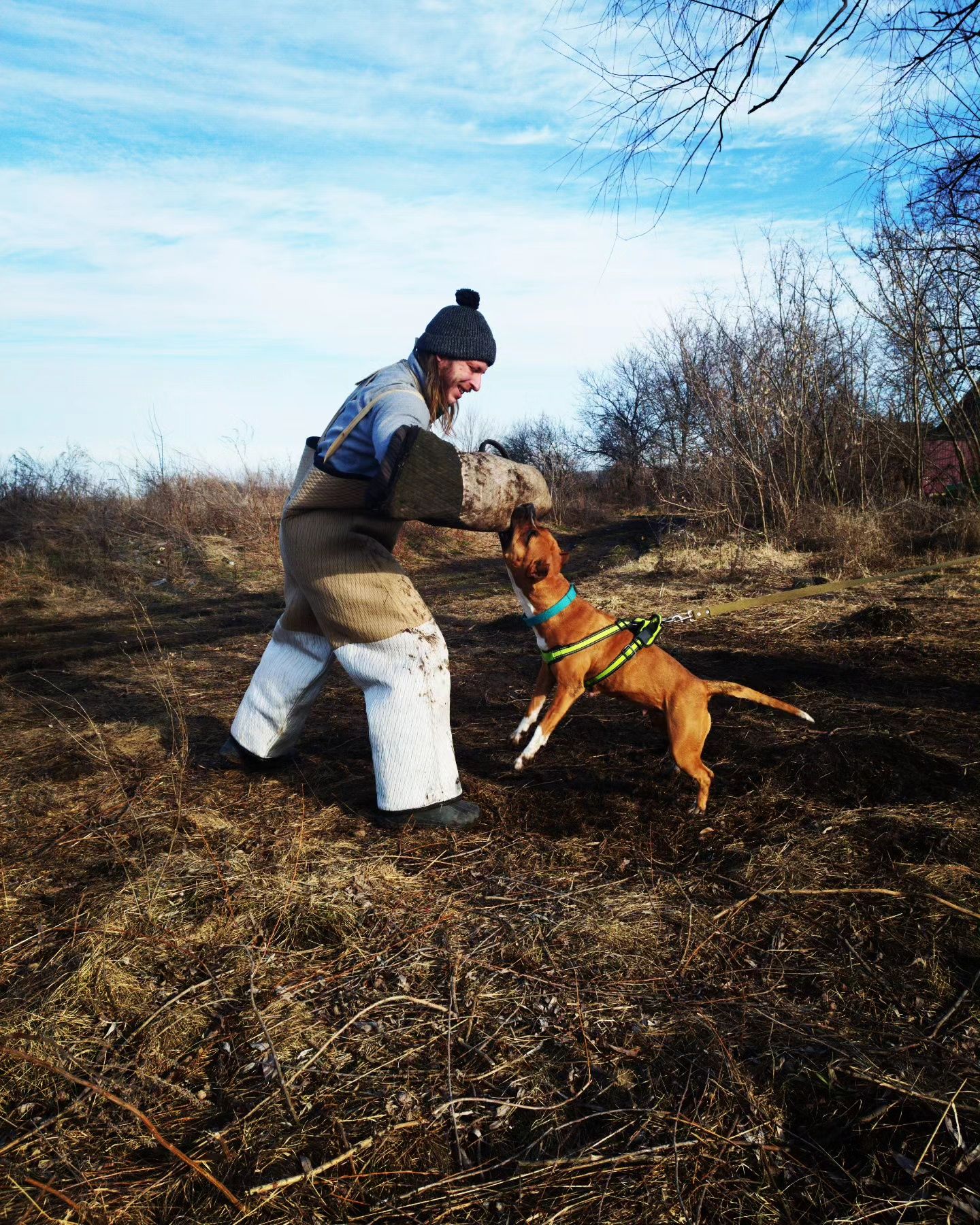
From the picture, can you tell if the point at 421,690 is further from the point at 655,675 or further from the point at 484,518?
the point at 655,675

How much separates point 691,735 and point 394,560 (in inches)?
69.4

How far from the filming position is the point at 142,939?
2.68 m

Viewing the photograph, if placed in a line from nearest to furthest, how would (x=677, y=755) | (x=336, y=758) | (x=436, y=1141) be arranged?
1. (x=436, y=1141)
2. (x=677, y=755)
3. (x=336, y=758)

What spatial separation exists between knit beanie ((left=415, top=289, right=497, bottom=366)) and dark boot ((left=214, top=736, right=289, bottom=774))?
2.31 metres

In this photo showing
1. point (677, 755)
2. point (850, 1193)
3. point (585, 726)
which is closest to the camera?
point (850, 1193)

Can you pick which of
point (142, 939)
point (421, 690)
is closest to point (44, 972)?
point (142, 939)

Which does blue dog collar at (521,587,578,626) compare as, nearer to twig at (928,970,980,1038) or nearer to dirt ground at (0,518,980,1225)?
dirt ground at (0,518,980,1225)

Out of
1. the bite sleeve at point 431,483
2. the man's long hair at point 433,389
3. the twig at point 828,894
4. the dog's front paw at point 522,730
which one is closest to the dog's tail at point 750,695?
the dog's front paw at point 522,730

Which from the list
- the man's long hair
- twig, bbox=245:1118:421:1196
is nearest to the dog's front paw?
the man's long hair

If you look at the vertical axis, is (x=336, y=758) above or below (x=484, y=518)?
below

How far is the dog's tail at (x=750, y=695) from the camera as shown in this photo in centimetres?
407

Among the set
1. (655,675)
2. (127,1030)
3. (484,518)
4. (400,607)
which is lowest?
(127,1030)

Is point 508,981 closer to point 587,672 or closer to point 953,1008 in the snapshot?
point 953,1008

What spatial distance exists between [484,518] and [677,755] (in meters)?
1.62
